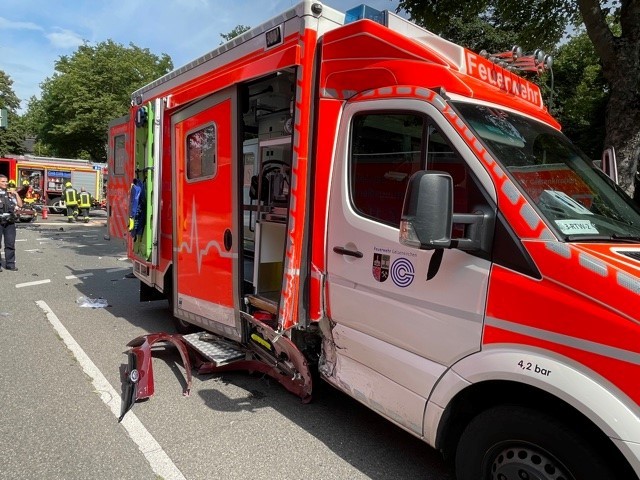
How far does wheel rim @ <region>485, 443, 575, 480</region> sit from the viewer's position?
2.04 meters

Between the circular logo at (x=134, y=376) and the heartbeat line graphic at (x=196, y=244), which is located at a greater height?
the heartbeat line graphic at (x=196, y=244)

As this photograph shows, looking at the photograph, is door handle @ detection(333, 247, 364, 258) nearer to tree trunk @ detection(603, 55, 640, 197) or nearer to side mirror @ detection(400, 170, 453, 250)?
side mirror @ detection(400, 170, 453, 250)

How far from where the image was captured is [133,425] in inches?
135

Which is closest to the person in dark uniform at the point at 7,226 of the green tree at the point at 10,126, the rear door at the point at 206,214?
the rear door at the point at 206,214

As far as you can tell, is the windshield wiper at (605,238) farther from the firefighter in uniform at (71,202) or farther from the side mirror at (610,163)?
the firefighter in uniform at (71,202)

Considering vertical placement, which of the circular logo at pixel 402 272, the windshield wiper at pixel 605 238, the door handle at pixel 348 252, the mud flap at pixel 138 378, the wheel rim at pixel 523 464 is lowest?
the mud flap at pixel 138 378

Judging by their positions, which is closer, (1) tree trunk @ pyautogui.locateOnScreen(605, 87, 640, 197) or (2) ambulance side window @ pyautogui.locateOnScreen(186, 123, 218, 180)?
(2) ambulance side window @ pyautogui.locateOnScreen(186, 123, 218, 180)

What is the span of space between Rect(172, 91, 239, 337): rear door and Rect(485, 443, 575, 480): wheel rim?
7.72 feet

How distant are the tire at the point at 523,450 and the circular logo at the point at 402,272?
76 centimetres

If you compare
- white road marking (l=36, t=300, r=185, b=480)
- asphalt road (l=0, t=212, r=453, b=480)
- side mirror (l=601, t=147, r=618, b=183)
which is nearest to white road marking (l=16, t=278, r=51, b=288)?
asphalt road (l=0, t=212, r=453, b=480)

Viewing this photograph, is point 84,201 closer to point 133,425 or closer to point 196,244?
point 196,244

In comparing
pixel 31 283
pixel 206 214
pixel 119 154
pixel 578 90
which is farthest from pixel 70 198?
pixel 578 90

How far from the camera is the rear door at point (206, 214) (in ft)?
12.9

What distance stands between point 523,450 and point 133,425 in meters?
2.62
